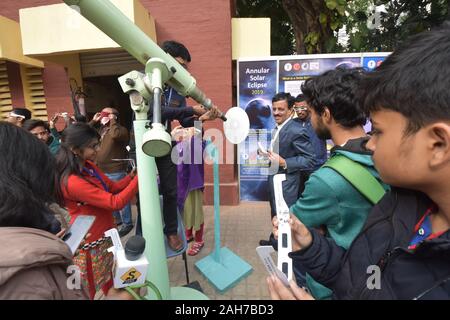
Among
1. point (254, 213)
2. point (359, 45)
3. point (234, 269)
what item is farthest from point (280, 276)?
point (359, 45)

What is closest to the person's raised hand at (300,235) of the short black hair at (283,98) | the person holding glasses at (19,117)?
the short black hair at (283,98)

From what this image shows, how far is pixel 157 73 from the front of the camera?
1.25 metres

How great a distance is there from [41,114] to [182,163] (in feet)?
11.7

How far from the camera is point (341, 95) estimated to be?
128 centimetres

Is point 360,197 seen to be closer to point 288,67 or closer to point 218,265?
point 218,265

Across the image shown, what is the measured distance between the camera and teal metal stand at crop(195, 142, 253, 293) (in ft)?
8.69

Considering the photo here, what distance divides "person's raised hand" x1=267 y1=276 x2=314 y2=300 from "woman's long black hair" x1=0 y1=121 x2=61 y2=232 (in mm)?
769

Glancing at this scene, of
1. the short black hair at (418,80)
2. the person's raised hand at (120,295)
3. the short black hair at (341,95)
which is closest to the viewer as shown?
the short black hair at (418,80)

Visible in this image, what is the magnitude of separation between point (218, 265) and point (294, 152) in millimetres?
1435

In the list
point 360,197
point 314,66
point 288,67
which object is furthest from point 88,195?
point 314,66

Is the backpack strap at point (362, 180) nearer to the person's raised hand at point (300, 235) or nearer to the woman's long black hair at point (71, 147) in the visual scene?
the person's raised hand at point (300, 235)

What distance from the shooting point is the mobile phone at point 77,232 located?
1076mm

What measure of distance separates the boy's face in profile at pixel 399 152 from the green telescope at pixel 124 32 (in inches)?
40.5

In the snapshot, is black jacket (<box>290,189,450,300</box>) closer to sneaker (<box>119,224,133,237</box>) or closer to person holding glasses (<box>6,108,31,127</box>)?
sneaker (<box>119,224,133,237</box>)
